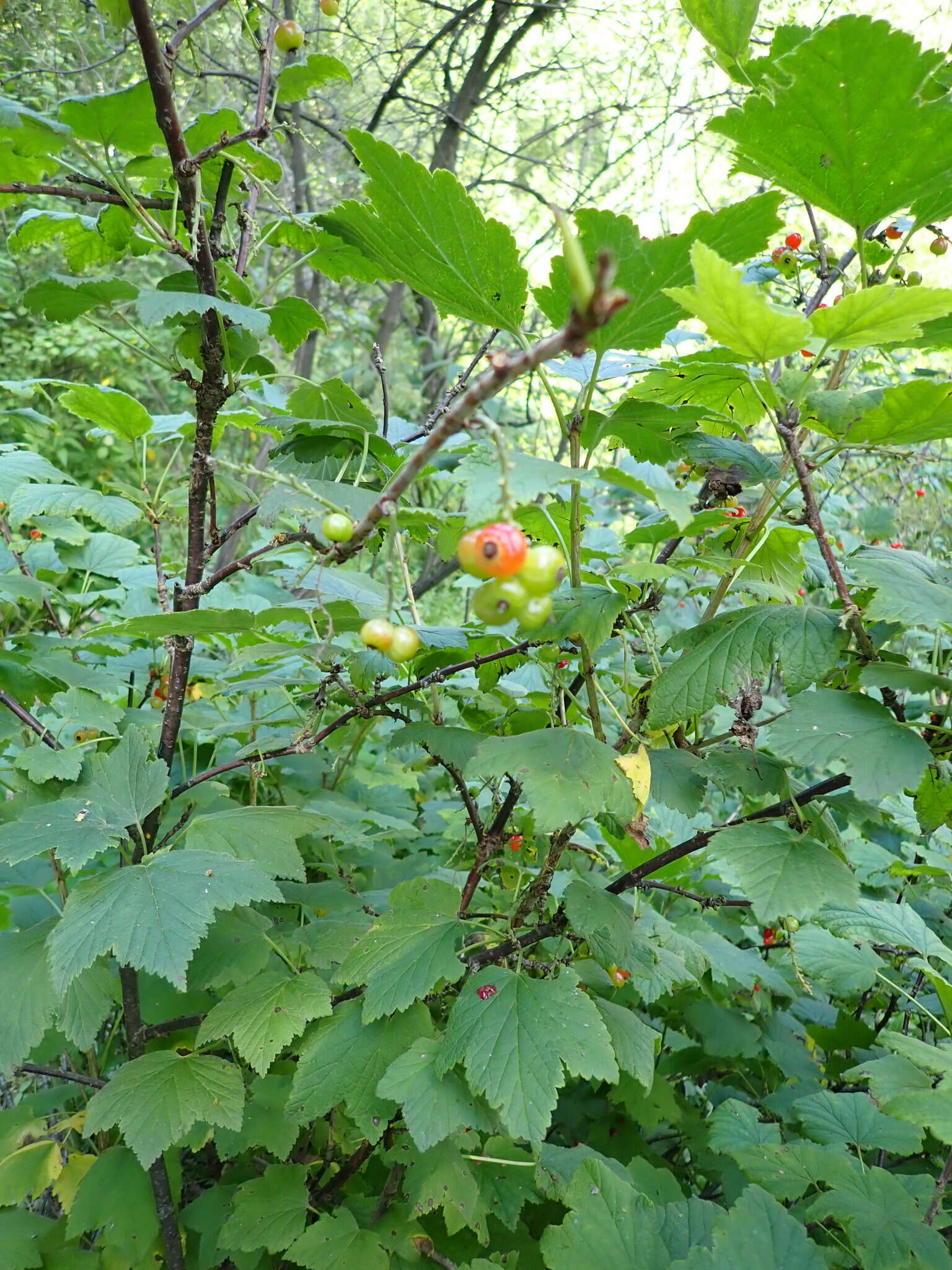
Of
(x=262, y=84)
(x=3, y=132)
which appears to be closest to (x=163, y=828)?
(x=3, y=132)

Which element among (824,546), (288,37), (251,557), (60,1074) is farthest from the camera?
(288,37)

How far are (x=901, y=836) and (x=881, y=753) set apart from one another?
5.58ft

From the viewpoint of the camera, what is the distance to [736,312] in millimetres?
859

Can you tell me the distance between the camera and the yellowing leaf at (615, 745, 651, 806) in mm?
1029

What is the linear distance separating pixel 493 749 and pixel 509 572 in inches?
15.0

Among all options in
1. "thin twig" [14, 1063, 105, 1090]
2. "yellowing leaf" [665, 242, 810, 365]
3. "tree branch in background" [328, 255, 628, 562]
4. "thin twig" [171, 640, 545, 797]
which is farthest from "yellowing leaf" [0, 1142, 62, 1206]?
"yellowing leaf" [665, 242, 810, 365]

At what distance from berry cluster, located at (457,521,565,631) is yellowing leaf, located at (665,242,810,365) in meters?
0.34

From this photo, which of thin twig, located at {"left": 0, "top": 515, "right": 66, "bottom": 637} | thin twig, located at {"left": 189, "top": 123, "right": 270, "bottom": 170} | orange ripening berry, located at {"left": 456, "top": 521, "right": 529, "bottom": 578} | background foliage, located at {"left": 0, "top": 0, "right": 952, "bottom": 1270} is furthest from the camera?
thin twig, located at {"left": 0, "top": 515, "right": 66, "bottom": 637}

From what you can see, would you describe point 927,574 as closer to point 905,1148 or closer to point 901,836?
point 905,1148

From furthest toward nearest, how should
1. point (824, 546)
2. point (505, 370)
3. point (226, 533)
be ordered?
point (226, 533) < point (824, 546) < point (505, 370)

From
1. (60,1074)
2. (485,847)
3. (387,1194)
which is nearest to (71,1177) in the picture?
(60,1074)

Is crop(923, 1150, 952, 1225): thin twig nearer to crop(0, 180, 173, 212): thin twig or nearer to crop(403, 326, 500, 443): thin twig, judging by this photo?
crop(403, 326, 500, 443): thin twig

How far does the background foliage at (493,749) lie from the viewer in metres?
0.95

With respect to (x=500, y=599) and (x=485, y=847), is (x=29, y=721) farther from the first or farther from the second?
(x=500, y=599)
